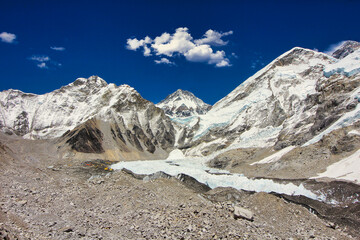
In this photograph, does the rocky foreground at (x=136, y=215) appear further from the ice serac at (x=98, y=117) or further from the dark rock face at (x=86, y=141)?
the ice serac at (x=98, y=117)

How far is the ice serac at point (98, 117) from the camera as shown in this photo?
98.8 m

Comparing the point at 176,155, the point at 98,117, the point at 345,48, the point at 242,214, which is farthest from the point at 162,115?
the point at 345,48

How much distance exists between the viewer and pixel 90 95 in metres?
130

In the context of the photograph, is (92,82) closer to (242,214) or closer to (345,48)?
(242,214)

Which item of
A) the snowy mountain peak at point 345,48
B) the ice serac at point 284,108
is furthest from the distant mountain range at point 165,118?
the snowy mountain peak at point 345,48

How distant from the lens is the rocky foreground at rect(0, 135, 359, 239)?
14.1 metres

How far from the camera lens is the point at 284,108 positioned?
4006 inches

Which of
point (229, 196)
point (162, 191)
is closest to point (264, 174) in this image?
point (229, 196)

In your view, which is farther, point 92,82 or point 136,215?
point 92,82

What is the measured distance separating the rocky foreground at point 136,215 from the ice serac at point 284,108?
4193 cm

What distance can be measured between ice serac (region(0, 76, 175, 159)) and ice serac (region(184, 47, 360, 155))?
21504 mm

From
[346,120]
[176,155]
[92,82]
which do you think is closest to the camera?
[346,120]

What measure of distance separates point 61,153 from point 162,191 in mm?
60871

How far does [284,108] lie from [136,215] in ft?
317
